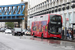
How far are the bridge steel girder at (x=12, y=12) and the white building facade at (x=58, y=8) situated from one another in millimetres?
17608

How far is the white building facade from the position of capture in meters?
44.8

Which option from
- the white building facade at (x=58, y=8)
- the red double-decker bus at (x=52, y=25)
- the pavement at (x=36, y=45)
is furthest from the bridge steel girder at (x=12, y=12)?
the pavement at (x=36, y=45)

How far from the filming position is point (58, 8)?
171 feet

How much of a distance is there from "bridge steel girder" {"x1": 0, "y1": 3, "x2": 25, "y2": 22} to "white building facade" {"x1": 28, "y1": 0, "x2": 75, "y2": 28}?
57.8 feet

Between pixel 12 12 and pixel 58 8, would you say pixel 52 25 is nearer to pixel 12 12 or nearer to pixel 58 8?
pixel 58 8

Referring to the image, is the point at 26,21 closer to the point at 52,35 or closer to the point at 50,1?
the point at 50,1

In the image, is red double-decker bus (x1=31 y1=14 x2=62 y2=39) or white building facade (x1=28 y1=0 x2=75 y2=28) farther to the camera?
white building facade (x1=28 y1=0 x2=75 y2=28)

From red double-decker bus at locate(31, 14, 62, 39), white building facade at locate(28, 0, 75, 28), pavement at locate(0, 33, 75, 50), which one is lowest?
pavement at locate(0, 33, 75, 50)

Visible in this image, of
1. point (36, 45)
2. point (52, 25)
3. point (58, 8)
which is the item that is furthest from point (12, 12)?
point (36, 45)

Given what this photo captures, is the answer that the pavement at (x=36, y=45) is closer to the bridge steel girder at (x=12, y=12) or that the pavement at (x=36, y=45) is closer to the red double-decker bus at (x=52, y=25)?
the red double-decker bus at (x=52, y=25)

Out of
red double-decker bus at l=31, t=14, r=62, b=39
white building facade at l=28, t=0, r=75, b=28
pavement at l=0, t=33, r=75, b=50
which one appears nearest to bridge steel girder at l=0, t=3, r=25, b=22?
white building facade at l=28, t=0, r=75, b=28

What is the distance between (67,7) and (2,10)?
6459 centimetres

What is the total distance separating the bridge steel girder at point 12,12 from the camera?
9831cm

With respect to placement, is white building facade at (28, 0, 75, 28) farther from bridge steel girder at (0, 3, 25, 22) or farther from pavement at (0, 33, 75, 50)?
bridge steel girder at (0, 3, 25, 22)
